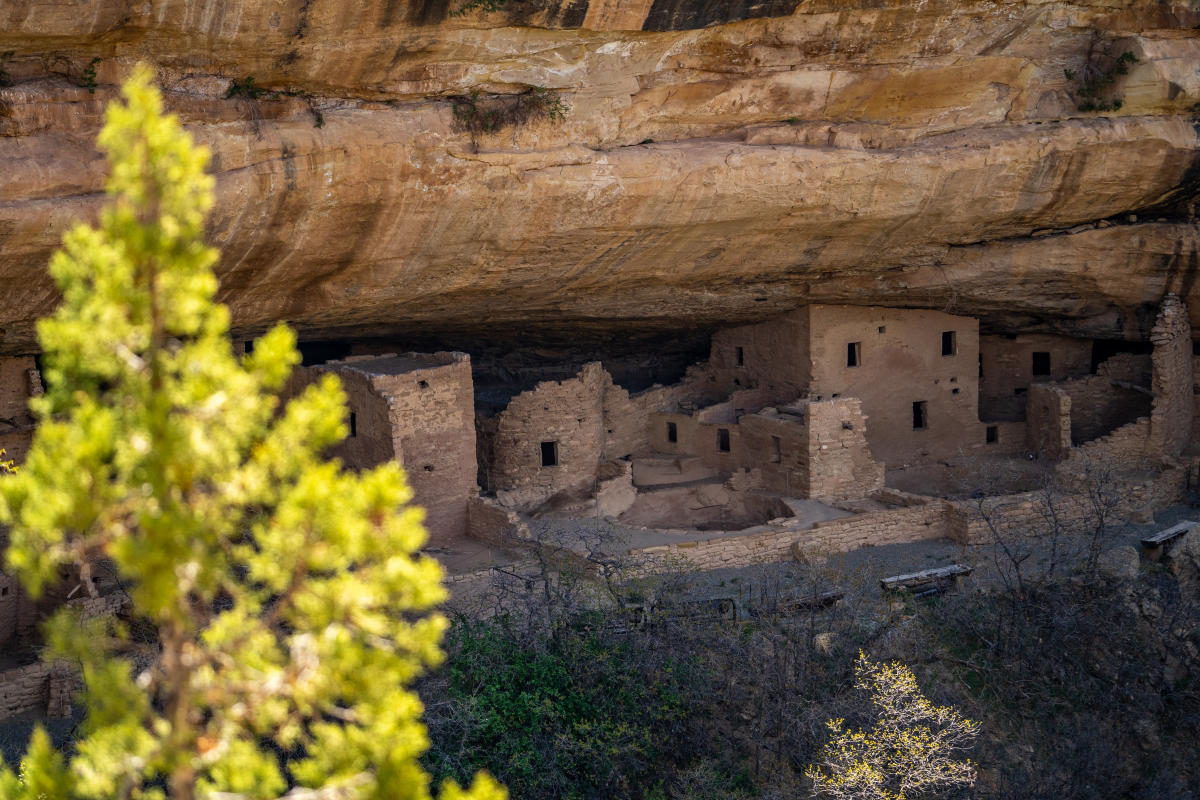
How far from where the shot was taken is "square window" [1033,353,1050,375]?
1875cm

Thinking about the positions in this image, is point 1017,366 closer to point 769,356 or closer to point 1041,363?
point 1041,363

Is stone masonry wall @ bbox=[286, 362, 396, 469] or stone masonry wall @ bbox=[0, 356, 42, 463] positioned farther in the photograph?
stone masonry wall @ bbox=[286, 362, 396, 469]

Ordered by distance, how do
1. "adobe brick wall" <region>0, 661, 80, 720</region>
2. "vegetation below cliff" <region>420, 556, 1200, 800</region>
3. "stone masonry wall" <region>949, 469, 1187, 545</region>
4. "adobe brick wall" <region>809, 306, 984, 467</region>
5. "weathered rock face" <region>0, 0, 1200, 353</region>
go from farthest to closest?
"adobe brick wall" <region>809, 306, 984, 467</region>, "stone masonry wall" <region>949, 469, 1187, 545</region>, "adobe brick wall" <region>0, 661, 80, 720</region>, "vegetation below cliff" <region>420, 556, 1200, 800</region>, "weathered rock face" <region>0, 0, 1200, 353</region>

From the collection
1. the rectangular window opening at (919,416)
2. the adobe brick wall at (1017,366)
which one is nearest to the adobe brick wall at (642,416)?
the rectangular window opening at (919,416)

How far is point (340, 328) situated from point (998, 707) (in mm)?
8349

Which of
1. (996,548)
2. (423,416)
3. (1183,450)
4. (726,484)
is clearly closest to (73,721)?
(423,416)

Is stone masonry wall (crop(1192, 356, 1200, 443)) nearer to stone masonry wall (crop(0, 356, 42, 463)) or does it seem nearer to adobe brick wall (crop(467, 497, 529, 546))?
adobe brick wall (crop(467, 497, 529, 546))

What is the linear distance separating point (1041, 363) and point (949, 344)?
2.05 meters

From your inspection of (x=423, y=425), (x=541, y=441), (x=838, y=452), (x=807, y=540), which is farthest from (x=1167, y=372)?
(x=423, y=425)

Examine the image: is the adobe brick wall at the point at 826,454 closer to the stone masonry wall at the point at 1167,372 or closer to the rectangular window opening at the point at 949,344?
the rectangular window opening at the point at 949,344

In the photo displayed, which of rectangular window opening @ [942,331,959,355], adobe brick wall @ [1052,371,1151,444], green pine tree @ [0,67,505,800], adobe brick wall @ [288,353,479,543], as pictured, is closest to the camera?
green pine tree @ [0,67,505,800]

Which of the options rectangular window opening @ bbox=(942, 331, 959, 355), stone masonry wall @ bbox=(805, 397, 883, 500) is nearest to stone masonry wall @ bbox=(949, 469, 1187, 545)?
stone masonry wall @ bbox=(805, 397, 883, 500)

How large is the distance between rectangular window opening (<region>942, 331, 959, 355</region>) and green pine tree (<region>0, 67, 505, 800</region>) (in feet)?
43.8

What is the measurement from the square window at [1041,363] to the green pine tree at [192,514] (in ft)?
49.7
